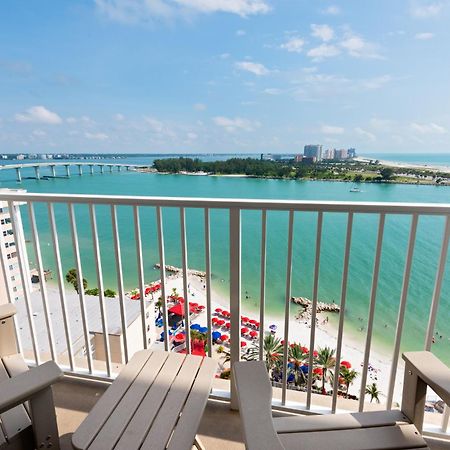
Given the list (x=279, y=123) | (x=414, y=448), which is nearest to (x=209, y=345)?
(x=414, y=448)

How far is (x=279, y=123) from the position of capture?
27984mm

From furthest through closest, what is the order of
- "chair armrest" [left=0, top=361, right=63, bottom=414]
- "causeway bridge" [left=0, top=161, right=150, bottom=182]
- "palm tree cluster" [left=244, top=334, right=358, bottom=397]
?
"causeway bridge" [left=0, top=161, right=150, bottom=182] < "palm tree cluster" [left=244, top=334, right=358, bottom=397] < "chair armrest" [left=0, top=361, right=63, bottom=414]

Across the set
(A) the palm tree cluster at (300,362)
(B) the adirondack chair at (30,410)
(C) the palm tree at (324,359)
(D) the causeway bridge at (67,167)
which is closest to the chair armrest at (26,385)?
(B) the adirondack chair at (30,410)

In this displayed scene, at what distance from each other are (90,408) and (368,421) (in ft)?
5.18

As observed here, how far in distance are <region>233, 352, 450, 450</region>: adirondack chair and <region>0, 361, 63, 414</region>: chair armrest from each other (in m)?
0.62

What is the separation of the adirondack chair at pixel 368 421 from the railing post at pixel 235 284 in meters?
0.49

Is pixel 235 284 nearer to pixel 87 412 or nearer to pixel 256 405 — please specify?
pixel 256 405

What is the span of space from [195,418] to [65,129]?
106ft

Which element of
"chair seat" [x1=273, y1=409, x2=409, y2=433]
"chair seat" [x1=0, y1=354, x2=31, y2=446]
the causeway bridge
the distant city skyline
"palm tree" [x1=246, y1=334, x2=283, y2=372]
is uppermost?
the distant city skyline

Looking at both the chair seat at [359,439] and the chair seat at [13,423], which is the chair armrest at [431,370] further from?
the chair seat at [13,423]

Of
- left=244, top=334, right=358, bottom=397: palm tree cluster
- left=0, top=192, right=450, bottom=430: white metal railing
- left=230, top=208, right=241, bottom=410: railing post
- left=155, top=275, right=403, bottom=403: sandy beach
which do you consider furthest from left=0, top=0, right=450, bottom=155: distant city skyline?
left=230, top=208, right=241, bottom=410: railing post

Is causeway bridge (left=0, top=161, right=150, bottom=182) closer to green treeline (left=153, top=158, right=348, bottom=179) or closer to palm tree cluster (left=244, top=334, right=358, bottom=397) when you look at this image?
green treeline (left=153, top=158, right=348, bottom=179)

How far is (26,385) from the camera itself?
99 cm

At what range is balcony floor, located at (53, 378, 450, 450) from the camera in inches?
64.2
